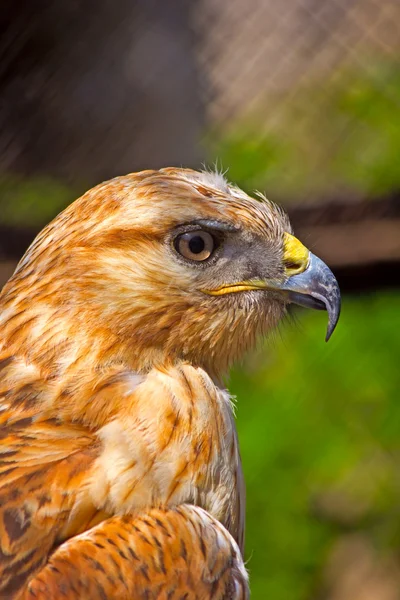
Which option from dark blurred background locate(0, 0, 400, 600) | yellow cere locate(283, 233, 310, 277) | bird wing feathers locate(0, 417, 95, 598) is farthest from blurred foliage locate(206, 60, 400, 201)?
bird wing feathers locate(0, 417, 95, 598)

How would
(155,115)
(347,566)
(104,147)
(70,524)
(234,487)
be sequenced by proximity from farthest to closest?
(155,115) → (104,147) → (347,566) → (234,487) → (70,524)

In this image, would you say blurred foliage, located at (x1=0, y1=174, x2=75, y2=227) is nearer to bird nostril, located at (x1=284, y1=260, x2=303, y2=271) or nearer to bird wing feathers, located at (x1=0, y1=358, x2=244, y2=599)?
bird nostril, located at (x1=284, y1=260, x2=303, y2=271)

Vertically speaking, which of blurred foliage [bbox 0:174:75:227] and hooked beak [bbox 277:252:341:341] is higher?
hooked beak [bbox 277:252:341:341]

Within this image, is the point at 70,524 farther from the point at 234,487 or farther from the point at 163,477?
the point at 234,487

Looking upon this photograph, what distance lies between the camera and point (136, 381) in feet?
6.51

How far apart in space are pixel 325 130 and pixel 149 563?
322 cm

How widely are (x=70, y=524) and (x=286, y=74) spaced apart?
334 centimetres

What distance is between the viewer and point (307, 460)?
14.1ft

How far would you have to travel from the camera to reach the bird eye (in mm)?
2066

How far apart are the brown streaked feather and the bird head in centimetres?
36

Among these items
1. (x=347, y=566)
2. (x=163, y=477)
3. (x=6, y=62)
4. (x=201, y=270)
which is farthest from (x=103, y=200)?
(x=347, y=566)

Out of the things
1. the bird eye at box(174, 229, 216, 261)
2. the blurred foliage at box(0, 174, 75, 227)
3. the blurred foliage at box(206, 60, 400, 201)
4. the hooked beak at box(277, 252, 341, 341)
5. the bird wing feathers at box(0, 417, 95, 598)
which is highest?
the blurred foliage at box(206, 60, 400, 201)

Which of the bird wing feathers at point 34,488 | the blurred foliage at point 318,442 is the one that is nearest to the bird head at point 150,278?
the bird wing feathers at point 34,488

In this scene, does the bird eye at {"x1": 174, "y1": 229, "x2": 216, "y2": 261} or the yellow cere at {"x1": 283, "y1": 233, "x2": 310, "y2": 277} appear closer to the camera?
the bird eye at {"x1": 174, "y1": 229, "x2": 216, "y2": 261}
